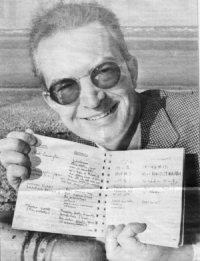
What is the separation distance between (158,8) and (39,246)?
0.52 meters

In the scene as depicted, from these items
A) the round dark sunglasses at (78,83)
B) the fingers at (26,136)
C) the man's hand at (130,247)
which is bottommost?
the man's hand at (130,247)

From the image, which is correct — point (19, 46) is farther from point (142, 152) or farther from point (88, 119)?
point (142, 152)

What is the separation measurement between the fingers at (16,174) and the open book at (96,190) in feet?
0.04

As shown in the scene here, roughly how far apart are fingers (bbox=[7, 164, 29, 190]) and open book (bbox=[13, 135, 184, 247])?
1cm

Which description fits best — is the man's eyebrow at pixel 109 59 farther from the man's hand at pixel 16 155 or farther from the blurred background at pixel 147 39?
the man's hand at pixel 16 155

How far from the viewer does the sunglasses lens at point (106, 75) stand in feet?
2.47

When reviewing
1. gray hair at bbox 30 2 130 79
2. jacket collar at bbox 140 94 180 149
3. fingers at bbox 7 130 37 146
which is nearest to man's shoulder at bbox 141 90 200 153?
jacket collar at bbox 140 94 180 149

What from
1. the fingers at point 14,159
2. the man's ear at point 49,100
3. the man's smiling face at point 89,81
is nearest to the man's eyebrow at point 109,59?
the man's smiling face at point 89,81

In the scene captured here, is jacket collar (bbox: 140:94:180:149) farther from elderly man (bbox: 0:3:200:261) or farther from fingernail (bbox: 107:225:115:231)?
fingernail (bbox: 107:225:115:231)

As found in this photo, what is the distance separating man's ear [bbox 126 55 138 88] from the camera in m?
Answer: 0.79

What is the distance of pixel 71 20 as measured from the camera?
766 mm

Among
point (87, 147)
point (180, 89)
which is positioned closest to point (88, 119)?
point (87, 147)

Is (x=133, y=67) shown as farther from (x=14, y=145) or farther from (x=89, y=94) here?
(x=14, y=145)

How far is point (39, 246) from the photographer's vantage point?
0.77 meters
